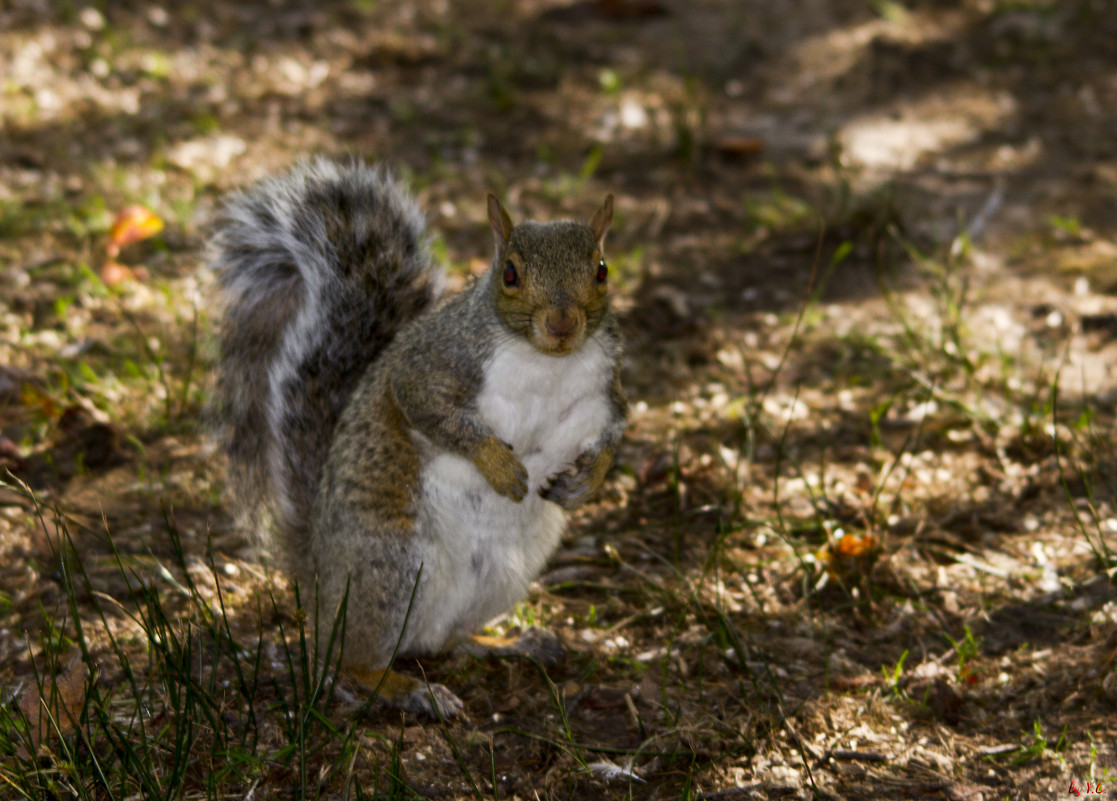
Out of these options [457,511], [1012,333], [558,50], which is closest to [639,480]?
[457,511]

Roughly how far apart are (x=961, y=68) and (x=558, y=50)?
1.97m

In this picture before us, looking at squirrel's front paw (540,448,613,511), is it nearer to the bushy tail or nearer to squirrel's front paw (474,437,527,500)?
squirrel's front paw (474,437,527,500)

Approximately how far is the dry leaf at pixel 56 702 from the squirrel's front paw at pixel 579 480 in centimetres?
90

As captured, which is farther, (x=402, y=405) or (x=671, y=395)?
(x=671, y=395)

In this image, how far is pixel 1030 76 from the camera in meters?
5.29

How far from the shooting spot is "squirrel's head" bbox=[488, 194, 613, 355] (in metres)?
1.97

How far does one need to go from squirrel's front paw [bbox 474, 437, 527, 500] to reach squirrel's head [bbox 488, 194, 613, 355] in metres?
0.21

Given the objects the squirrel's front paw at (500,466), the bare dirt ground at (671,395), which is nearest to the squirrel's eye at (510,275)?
the squirrel's front paw at (500,466)

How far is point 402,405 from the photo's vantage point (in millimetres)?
2166

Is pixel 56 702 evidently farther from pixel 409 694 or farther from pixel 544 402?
pixel 544 402

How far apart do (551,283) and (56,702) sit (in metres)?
1.10

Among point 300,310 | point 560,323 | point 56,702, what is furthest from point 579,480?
point 56,702

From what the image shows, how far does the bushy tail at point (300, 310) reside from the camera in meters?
2.40

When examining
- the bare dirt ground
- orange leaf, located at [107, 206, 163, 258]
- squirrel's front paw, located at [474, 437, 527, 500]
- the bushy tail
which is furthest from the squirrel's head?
orange leaf, located at [107, 206, 163, 258]
